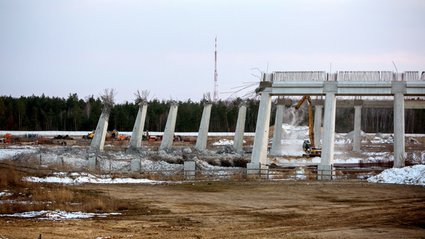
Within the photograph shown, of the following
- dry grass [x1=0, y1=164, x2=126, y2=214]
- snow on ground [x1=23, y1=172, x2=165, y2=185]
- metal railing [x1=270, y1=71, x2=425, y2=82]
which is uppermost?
metal railing [x1=270, y1=71, x2=425, y2=82]

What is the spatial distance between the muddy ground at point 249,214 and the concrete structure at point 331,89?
5.66 metres

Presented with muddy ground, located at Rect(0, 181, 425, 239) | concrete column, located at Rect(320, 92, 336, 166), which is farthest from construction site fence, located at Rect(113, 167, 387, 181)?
muddy ground, located at Rect(0, 181, 425, 239)

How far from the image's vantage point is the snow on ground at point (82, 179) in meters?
32.3

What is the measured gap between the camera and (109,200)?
24.0m

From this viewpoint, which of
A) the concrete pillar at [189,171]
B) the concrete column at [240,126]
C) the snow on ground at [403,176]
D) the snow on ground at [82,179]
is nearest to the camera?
the snow on ground at [82,179]

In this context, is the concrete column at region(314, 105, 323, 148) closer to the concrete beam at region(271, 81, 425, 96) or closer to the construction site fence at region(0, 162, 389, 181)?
the construction site fence at region(0, 162, 389, 181)

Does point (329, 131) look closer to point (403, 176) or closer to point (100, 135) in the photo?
point (403, 176)

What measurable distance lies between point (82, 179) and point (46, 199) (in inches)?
361

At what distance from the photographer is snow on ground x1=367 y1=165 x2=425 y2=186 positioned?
33.4 metres

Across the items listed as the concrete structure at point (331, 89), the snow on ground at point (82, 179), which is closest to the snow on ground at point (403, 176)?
the concrete structure at point (331, 89)

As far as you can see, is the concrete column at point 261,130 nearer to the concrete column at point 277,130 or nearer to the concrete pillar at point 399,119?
the concrete pillar at point 399,119

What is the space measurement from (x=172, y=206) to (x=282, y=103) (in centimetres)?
3715

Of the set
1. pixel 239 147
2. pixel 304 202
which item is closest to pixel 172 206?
pixel 304 202

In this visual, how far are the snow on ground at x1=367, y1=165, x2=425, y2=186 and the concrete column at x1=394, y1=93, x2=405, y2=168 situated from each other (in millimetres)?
2397
